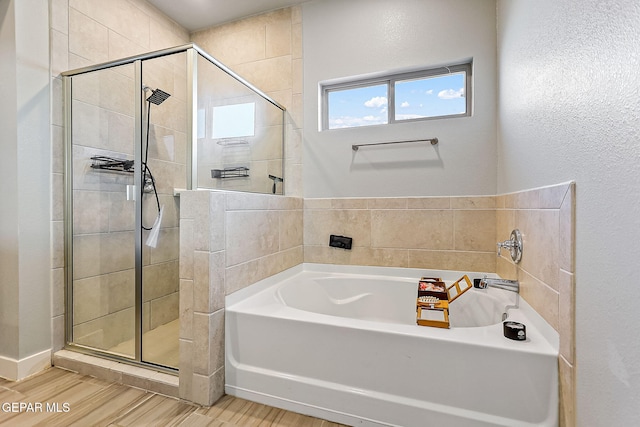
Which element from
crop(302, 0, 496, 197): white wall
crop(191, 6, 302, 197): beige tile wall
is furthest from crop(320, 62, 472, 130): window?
crop(191, 6, 302, 197): beige tile wall

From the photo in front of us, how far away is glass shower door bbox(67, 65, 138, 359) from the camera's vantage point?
6.09 feet

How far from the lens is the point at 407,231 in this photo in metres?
2.22

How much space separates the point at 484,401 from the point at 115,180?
2321mm

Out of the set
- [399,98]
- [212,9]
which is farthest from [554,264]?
[212,9]

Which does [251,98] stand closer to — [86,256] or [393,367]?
[86,256]

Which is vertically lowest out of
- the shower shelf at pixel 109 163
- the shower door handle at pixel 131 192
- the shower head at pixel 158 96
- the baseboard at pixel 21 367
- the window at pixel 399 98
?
the baseboard at pixel 21 367

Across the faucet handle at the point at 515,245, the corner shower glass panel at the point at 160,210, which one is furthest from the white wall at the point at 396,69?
the corner shower glass panel at the point at 160,210

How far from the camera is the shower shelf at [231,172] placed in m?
1.81

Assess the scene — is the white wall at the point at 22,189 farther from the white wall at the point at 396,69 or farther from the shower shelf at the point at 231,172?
the white wall at the point at 396,69

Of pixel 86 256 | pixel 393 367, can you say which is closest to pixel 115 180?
pixel 86 256

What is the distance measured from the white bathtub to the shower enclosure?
21.9 inches

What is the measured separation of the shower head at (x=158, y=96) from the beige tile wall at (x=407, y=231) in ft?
4.08

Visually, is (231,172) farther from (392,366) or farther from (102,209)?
(392,366)

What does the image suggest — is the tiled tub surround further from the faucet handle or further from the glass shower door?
the glass shower door
